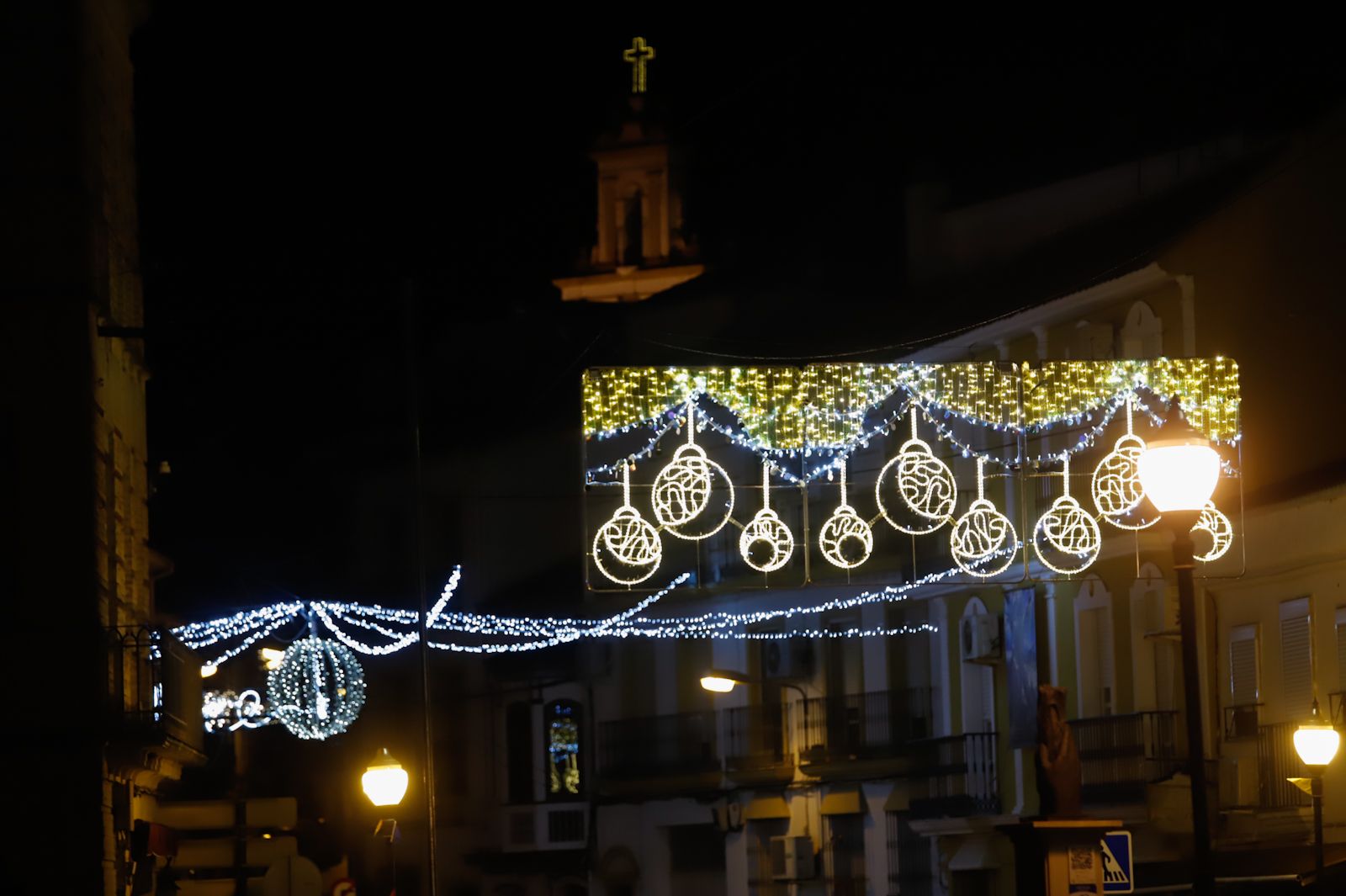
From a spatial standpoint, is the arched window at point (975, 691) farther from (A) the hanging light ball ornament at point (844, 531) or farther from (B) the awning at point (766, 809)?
(A) the hanging light ball ornament at point (844, 531)

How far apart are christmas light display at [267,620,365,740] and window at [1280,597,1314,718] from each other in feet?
36.3

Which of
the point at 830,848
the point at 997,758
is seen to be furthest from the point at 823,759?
the point at 997,758

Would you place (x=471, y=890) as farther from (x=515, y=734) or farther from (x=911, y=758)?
(x=911, y=758)

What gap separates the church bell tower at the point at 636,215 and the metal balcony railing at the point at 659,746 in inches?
474

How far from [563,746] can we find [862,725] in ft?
38.7

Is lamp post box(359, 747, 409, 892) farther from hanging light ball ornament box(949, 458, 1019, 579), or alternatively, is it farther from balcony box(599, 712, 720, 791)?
balcony box(599, 712, 720, 791)

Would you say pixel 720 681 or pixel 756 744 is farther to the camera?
pixel 756 744

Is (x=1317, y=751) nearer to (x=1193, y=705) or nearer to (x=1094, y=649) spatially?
(x=1193, y=705)

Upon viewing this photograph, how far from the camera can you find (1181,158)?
35156 millimetres

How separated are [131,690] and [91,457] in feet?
7.41

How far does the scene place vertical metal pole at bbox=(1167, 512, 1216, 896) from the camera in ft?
44.7

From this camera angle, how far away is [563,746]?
176ft

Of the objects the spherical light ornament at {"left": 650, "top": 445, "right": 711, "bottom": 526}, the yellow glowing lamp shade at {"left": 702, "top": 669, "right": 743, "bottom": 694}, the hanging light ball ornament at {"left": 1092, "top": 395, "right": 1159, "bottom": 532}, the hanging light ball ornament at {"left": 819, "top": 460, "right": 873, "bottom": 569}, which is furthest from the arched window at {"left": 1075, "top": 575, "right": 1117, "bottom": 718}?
the spherical light ornament at {"left": 650, "top": 445, "right": 711, "bottom": 526}

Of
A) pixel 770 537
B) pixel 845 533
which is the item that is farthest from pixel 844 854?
pixel 770 537
